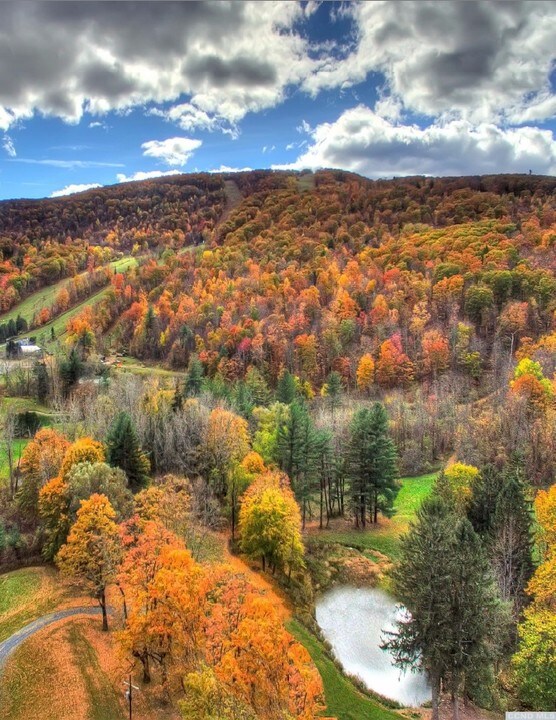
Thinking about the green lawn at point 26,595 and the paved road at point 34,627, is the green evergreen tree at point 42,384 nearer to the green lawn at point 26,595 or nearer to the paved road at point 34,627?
the green lawn at point 26,595

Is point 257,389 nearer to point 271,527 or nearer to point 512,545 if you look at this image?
point 271,527

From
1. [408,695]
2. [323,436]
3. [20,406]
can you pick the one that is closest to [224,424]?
[323,436]

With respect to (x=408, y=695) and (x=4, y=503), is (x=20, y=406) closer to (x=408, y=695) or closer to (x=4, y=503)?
(x=4, y=503)

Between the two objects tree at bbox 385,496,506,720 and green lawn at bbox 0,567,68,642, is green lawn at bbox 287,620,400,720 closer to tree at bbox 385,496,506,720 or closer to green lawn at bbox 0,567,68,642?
tree at bbox 385,496,506,720

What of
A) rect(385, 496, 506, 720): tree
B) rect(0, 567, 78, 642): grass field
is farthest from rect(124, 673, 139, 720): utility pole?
rect(385, 496, 506, 720): tree

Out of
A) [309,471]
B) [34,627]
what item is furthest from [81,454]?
[309,471]

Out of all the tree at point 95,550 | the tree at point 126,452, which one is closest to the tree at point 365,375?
the tree at point 126,452
